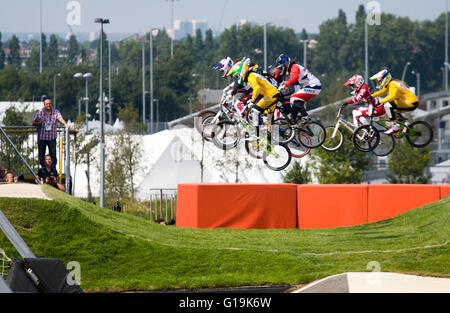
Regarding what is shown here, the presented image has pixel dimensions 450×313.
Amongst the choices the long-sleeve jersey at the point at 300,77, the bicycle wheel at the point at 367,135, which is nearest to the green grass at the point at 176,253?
the bicycle wheel at the point at 367,135

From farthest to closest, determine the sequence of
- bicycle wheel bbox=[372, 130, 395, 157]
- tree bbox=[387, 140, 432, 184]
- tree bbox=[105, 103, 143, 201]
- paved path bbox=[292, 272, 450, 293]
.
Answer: tree bbox=[387, 140, 432, 184]
tree bbox=[105, 103, 143, 201]
bicycle wheel bbox=[372, 130, 395, 157]
paved path bbox=[292, 272, 450, 293]

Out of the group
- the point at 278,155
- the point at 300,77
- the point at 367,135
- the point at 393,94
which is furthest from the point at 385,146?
the point at 300,77

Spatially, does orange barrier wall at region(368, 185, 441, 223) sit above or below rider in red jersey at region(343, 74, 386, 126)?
below

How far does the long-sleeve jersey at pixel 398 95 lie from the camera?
1726 cm

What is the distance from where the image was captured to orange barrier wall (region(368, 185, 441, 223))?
2830cm

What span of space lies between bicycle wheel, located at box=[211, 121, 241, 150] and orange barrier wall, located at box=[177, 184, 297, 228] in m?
10.6

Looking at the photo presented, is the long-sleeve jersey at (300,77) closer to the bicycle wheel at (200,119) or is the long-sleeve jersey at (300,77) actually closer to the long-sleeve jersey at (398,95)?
the long-sleeve jersey at (398,95)

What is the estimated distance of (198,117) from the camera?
723 inches

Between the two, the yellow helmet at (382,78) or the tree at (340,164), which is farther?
the tree at (340,164)

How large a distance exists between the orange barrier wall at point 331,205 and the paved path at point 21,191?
39.9 feet

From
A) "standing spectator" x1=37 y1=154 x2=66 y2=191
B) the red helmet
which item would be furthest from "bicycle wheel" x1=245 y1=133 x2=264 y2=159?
"standing spectator" x1=37 y1=154 x2=66 y2=191

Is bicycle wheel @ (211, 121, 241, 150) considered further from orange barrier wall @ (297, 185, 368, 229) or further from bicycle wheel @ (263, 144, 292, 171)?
orange barrier wall @ (297, 185, 368, 229)
